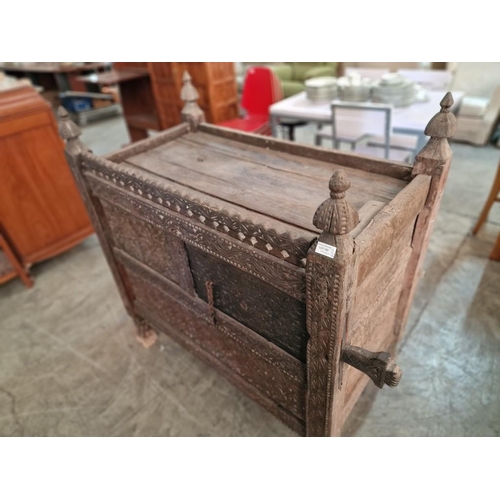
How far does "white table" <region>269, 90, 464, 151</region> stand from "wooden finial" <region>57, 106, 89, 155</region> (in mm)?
2350

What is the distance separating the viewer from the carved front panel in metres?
1.26

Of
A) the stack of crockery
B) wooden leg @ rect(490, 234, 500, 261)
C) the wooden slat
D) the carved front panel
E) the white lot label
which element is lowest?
wooden leg @ rect(490, 234, 500, 261)

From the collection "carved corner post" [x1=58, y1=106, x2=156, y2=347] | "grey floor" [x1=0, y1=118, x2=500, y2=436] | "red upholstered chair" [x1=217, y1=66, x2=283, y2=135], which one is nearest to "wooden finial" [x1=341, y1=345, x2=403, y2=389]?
"grey floor" [x1=0, y1=118, x2=500, y2=436]

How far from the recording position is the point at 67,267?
346cm

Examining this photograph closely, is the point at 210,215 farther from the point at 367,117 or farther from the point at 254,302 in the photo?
the point at 367,117

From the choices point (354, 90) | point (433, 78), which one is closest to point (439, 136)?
point (354, 90)

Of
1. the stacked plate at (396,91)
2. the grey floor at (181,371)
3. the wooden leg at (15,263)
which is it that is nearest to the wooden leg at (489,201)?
the grey floor at (181,371)

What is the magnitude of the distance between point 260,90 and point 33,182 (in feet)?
8.97

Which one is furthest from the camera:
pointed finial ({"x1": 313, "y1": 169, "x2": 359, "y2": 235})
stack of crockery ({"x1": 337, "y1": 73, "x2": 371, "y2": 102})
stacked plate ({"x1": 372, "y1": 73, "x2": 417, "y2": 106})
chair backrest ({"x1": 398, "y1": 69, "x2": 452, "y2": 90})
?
chair backrest ({"x1": 398, "y1": 69, "x2": 452, "y2": 90})

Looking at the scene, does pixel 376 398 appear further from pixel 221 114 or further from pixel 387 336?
pixel 221 114

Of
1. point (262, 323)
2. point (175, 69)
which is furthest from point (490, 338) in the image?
point (175, 69)

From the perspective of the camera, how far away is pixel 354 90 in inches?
138

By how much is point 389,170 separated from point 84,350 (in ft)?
7.89

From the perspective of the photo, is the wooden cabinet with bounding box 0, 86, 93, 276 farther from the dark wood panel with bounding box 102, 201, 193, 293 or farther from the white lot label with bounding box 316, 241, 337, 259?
the white lot label with bounding box 316, 241, 337, 259
